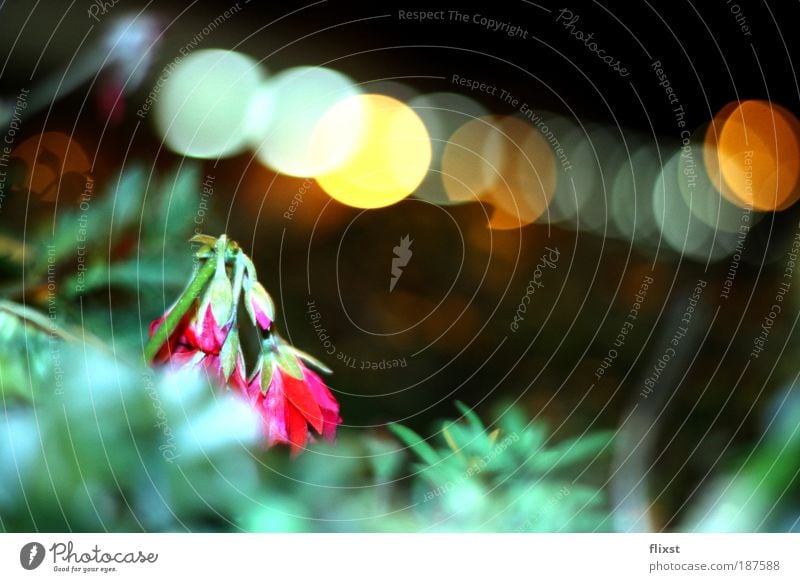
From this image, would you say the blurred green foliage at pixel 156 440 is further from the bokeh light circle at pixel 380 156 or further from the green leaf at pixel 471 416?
the bokeh light circle at pixel 380 156

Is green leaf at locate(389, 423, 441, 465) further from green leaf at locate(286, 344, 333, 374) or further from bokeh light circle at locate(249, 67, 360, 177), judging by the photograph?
bokeh light circle at locate(249, 67, 360, 177)

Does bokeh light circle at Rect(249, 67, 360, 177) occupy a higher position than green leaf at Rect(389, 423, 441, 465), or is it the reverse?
bokeh light circle at Rect(249, 67, 360, 177)

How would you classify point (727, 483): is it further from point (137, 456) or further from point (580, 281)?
point (137, 456)

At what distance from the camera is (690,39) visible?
906 millimetres

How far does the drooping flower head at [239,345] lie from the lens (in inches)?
32.6

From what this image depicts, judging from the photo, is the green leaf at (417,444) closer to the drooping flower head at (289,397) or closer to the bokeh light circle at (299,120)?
the drooping flower head at (289,397)

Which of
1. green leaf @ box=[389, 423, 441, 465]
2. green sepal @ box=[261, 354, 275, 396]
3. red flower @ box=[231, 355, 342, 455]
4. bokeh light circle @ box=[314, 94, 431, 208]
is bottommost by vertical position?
green leaf @ box=[389, 423, 441, 465]
